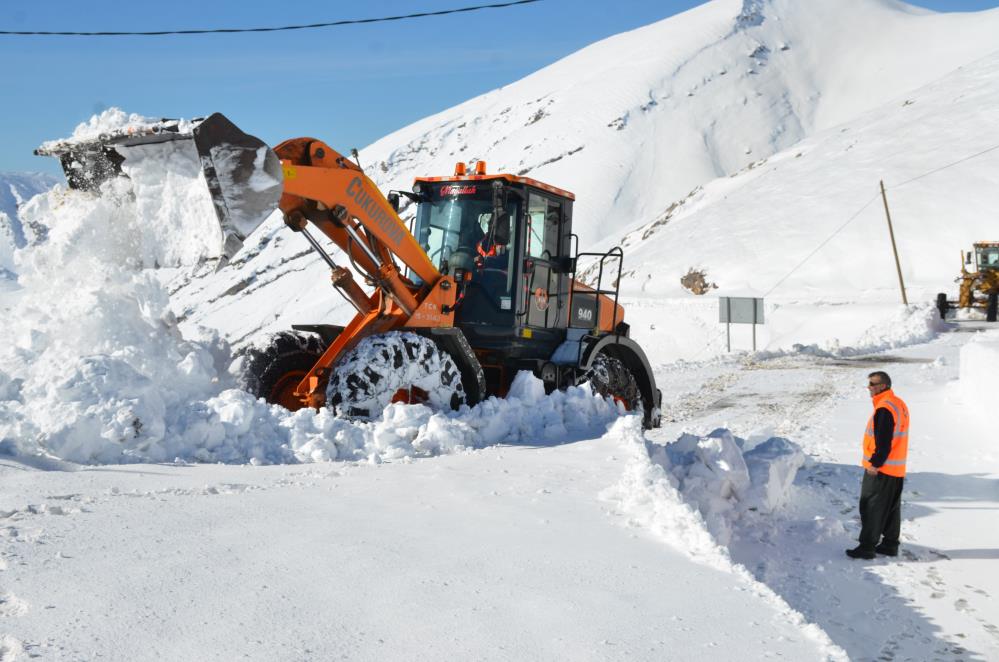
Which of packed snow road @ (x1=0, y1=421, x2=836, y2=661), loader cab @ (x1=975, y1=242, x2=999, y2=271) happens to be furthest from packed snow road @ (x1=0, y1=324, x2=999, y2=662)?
loader cab @ (x1=975, y1=242, x2=999, y2=271)

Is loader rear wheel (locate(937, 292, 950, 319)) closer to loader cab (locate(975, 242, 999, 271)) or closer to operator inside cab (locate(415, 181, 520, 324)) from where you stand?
loader cab (locate(975, 242, 999, 271))

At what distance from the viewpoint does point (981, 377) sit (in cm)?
1058

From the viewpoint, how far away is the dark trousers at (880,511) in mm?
5871

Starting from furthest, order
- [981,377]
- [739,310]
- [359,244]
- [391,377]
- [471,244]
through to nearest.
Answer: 1. [739,310]
2. [981,377]
3. [471,244]
4. [359,244]
5. [391,377]

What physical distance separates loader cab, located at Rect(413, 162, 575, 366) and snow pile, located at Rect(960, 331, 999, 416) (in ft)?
17.3

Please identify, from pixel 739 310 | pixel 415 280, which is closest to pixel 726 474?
pixel 415 280

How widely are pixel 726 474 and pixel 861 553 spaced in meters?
1.00

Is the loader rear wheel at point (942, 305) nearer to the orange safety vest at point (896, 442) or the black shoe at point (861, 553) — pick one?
the orange safety vest at point (896, 442)

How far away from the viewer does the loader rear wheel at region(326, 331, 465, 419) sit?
6.80m

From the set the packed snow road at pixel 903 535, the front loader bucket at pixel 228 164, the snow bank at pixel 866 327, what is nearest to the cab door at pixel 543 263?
the packed snow road at pixel 903 535

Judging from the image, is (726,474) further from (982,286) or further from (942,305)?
(982,286)

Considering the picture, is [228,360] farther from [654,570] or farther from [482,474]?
[654,570]

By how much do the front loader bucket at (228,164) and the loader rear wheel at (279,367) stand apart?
72.2 inches

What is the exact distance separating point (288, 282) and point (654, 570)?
76.7 m
